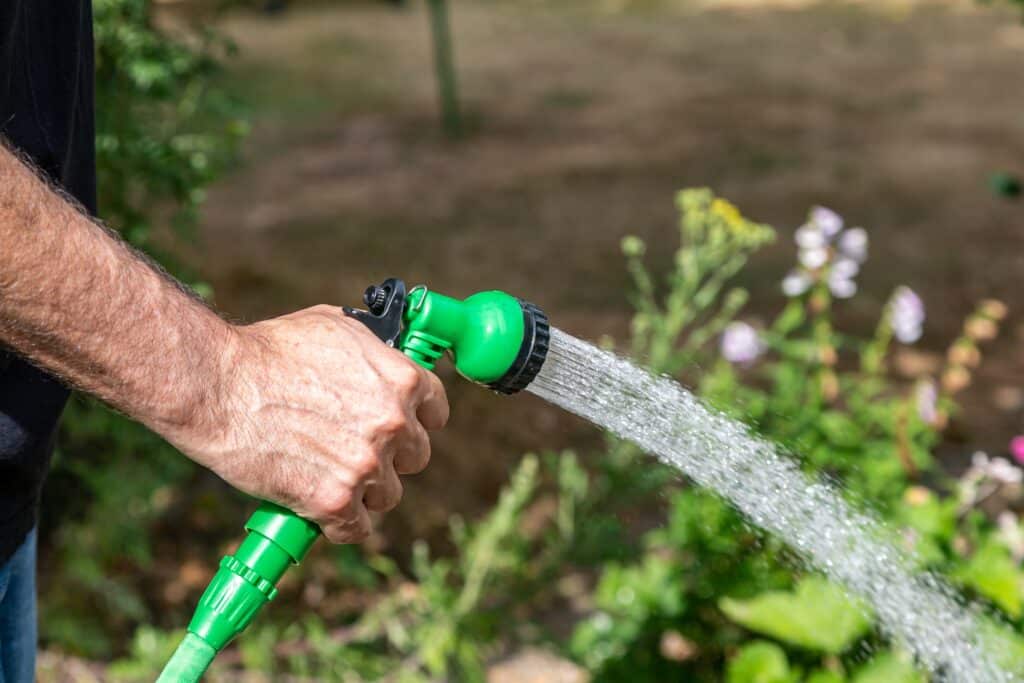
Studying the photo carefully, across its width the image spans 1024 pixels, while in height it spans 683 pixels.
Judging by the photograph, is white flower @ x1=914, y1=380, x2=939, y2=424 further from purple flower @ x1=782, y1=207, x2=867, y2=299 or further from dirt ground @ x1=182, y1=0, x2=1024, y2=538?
dirt ground @ x1=182, y1=0, x2=1024, y2=538

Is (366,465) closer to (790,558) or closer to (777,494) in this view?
(777,494)

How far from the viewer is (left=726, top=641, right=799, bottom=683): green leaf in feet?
6.55

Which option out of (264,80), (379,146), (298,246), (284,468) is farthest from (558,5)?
(284,468)

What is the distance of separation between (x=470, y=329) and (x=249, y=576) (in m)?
0.33

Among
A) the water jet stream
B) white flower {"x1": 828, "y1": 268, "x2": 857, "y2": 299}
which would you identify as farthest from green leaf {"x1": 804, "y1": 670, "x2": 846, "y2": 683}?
white flower {"x1": 828, "y1": 268, "x2": 857, "y2": 299}

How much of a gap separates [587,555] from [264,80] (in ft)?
21.4

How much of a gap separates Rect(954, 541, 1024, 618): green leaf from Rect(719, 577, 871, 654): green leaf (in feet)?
0.59

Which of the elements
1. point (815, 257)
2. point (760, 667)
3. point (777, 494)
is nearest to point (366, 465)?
point (777, 494)

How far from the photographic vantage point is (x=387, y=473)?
122 centimetres

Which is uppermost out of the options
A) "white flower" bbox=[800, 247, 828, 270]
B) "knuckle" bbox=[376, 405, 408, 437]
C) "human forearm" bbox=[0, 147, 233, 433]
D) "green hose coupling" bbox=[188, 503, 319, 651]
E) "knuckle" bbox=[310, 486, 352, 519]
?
"human forearm" bbox=[0, 147, 233, 433]

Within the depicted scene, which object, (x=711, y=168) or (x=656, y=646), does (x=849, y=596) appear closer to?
(x=656, y=646)

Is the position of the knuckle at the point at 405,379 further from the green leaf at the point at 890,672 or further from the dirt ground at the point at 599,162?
the dirt ground at the point at 599,162

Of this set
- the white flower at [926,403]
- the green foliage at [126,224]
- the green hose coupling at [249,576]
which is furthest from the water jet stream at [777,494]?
the green foliage at [126,224]

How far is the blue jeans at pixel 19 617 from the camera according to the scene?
1.42m
